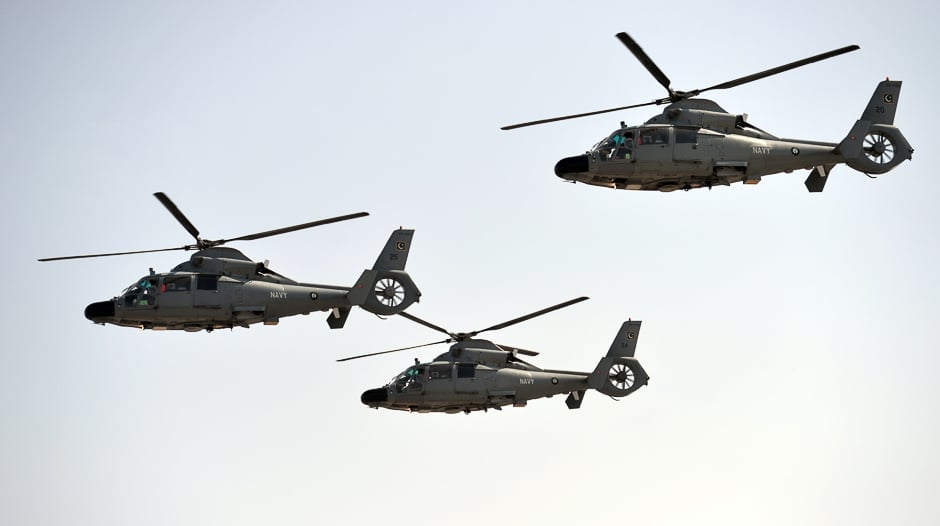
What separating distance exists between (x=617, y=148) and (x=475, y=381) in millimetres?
14802

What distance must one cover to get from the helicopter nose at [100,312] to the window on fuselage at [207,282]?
3828 mm

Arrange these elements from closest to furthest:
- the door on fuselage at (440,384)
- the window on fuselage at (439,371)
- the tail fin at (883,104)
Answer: the tail fin at (883,104)
the door on fuselage at (440,384)
the window on fuselage at (439,371)

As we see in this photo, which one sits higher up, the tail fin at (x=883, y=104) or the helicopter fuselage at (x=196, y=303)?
the tail fin at (x=883, y=104)

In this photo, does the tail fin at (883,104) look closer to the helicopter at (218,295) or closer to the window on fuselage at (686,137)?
the window on fuselage at (686,137)

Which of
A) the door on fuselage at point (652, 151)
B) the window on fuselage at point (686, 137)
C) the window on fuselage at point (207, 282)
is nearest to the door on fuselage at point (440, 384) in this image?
the window on fuselage at point (207, 282)

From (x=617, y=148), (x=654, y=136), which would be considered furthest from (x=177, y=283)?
(x=654, y=136)

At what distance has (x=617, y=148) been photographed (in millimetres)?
66062

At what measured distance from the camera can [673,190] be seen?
6688cm

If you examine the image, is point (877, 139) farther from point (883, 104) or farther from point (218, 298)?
point (218, 298)

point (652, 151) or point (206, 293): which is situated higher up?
point (652, 151)

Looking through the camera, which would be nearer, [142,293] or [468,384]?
[142,293]

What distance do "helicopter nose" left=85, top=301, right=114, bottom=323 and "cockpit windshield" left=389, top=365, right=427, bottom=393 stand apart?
45.4 feet

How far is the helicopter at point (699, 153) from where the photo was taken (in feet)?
216

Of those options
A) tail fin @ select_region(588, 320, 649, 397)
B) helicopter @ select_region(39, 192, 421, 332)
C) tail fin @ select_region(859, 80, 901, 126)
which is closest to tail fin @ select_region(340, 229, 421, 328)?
helicopter @ select_region(39, 192, 421, 332)
